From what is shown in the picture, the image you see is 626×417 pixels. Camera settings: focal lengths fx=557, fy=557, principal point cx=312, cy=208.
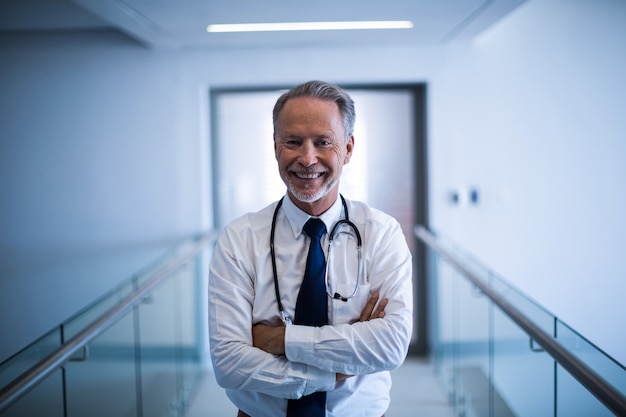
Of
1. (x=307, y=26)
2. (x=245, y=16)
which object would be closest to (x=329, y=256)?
(x=245, y=16)

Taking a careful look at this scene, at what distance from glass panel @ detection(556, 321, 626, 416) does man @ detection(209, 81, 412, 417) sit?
0.53 metres

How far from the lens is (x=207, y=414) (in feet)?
11.0

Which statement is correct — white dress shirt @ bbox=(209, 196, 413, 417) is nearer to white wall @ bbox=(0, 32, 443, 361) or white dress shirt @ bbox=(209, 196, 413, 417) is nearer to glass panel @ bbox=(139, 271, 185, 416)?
glass panel @ bbox=(139, 271, 185, 416)

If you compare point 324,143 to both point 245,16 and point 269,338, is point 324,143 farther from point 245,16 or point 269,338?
point 245,16

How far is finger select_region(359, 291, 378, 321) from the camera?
5.20 feet

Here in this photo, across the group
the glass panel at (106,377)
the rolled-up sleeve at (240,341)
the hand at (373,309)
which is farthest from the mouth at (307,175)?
the glass panel at (106,377)

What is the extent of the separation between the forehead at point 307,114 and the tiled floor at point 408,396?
1954 mm

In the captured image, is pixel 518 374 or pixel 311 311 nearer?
pixel 311 311

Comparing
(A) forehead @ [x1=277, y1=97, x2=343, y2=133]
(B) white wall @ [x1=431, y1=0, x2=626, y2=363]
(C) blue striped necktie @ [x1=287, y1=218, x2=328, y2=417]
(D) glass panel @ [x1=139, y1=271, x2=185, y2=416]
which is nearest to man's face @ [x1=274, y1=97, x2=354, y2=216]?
(A) forehead @ [x1=277, y1=97, x2=343, y2=133]

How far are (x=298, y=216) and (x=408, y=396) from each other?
264 cm

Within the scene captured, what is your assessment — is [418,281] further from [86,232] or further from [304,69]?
[86,232]

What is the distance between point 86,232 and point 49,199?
102 centimetres

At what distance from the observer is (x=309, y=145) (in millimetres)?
1509

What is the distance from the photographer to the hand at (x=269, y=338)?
4.90 feet
